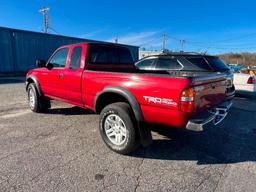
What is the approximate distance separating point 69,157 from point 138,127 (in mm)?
1218

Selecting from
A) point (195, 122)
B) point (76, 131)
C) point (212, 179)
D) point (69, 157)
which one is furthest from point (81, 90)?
point (212, 179)

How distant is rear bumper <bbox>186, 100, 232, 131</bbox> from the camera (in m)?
2.75

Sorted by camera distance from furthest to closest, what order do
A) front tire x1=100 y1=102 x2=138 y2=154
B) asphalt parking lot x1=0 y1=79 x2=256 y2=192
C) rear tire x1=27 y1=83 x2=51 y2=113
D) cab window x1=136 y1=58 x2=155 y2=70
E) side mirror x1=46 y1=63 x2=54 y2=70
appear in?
cab window x1=136 y1=58 x2=155 y2=70, rear tire x1=27 y1=83 x2=51 y2=113, side mirror x1=46 y1=63 x2=54 y2=70, front tire x1=100 y1=102 x2=138 y2=154, asphalt parking lot x1=0 y1=79 x2=256 y2=192

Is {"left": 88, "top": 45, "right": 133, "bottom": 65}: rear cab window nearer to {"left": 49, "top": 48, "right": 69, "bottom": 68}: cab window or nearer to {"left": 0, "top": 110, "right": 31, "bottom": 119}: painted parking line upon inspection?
{"left": 49, "top": 48, "right": 69, "bottom": 68}: cab window

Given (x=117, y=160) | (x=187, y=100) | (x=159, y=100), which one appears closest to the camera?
(x=187, y=100)

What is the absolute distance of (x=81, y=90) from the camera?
4.21 metres

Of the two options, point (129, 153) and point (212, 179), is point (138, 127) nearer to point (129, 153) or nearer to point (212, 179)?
point (129, 153)

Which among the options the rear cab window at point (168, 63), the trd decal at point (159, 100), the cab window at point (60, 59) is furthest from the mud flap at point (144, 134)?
the rear cab window at point (168, 63)

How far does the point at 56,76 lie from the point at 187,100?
3.37 m

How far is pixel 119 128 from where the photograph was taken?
3494 millimetres

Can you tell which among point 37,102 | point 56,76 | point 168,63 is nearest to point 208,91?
point 56,76

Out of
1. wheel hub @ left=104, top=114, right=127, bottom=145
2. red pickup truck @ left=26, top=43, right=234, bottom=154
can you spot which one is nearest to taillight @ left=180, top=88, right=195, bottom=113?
red pickup truck @ left=26, top=43, right=234, bottom=154

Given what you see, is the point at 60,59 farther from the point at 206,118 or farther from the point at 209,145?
the point at 209,145

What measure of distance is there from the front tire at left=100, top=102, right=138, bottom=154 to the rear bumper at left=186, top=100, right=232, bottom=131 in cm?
91
